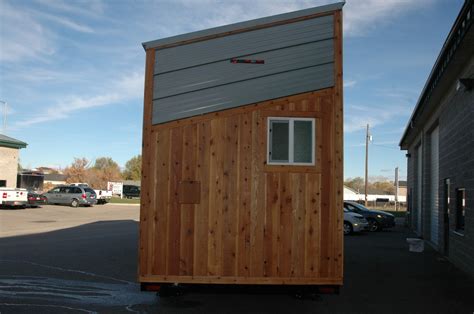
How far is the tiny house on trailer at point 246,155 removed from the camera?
6.12 m

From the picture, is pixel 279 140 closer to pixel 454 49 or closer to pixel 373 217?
pixel 454 49

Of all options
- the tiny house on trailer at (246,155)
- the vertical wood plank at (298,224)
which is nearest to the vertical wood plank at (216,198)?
the tiny house on trailer at (246,155)

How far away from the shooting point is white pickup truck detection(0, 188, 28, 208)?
29.0 m

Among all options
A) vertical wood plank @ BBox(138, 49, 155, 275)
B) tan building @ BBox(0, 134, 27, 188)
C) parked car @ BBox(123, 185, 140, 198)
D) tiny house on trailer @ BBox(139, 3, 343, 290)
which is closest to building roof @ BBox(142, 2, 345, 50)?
tiny house on trailer @ BBox(139, 3, 343, 290)

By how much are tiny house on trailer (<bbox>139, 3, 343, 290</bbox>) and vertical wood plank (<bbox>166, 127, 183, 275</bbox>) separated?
0.01 metres

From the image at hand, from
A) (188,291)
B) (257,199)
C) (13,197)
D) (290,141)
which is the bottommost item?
(188,291)

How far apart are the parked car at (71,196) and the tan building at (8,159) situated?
285cm

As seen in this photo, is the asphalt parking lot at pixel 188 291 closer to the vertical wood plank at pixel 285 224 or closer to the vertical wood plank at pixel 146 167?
the vertical wood plank at pixel 285 224

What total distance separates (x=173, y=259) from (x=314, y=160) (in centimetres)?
223

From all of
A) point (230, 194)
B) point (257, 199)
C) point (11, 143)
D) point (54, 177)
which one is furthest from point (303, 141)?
point (54, 177)

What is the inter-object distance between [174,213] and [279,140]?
1677 millimetres

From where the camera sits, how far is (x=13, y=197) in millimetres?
29391

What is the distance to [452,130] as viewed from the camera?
1239 cm

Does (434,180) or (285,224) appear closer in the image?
(285,224)
